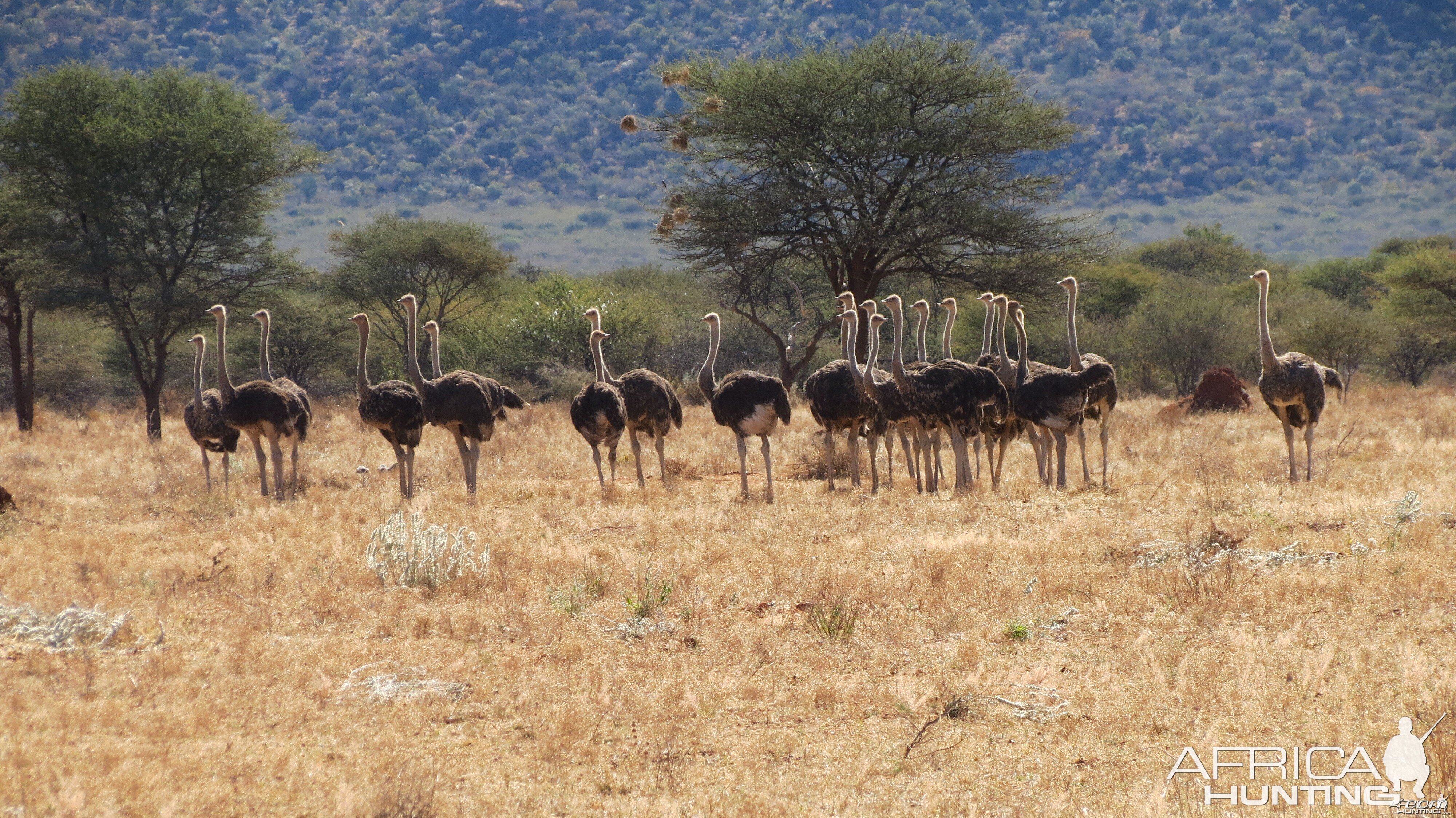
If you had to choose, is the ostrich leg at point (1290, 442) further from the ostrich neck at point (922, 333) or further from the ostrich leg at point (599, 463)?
the ostrich leg at point (599, 463)

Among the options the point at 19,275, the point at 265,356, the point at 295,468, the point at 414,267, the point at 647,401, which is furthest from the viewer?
the point at 414,267

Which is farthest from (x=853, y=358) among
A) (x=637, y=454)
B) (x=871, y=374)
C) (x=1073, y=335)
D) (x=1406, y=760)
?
(x=1406, y=760)

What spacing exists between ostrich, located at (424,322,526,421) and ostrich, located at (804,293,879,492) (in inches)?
139

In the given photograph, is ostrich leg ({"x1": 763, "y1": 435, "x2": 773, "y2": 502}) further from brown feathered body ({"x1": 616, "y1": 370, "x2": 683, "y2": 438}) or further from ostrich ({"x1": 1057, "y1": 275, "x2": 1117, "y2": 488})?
ostrich ({"x1": 1057, "y1": 275, "x2": 1117, "y2": 488})

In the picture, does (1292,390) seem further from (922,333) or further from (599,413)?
(599,413)

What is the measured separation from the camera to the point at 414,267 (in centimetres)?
3262

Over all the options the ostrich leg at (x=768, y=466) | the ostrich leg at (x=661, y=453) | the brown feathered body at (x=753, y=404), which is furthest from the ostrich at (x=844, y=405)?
the ostrich leg at (x=661, y=453)

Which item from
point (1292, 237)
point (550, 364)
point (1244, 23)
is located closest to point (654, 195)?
point (1292, 237)

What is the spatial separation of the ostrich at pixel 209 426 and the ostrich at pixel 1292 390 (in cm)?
1139

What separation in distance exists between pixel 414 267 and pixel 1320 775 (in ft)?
97.7

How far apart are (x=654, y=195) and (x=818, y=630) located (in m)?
128

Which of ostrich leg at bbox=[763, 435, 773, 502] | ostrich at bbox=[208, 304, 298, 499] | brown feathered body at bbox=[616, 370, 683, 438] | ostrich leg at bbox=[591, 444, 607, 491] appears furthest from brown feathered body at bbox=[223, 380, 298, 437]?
ostrich leg at bbox=[763, 435, 773, 502]

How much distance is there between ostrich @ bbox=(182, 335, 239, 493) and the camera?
14.6 m

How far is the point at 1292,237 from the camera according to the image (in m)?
122
